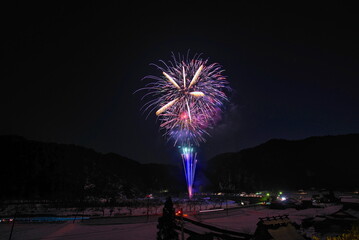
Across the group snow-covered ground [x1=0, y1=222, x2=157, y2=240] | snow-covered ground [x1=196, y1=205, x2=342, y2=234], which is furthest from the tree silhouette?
snow-covered ground [x1=196, y1=205, x2=342, y2=234]

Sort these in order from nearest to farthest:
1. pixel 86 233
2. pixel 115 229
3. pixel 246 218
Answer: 1. pixel 86 233
2. pixel 115 229
3. pixel 246 218

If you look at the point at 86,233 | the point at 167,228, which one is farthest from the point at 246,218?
the point at 86,233

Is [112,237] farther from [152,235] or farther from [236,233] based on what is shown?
[236,233]

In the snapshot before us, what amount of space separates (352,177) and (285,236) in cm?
19135

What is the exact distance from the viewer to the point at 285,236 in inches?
826

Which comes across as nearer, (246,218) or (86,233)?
(86,233)

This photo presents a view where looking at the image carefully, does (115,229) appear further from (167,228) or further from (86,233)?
(167,228)

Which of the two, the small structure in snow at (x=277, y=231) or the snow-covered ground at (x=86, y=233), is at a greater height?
the small structure in snow at (x=277, y=231)

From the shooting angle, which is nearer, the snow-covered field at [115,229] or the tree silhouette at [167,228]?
the tree silhouette at [167,228]

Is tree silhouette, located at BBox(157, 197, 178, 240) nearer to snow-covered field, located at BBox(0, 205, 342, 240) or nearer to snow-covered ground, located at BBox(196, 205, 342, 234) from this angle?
snow-covered field, located at BBox(0, 205, 342, 240)

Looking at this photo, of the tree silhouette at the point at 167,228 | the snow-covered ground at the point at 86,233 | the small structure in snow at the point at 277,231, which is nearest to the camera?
the small structure in snow at the point at 277,231

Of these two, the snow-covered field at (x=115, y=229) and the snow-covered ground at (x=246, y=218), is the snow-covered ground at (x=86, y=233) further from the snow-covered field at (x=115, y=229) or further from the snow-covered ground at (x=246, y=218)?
the snow-covered ground at (x=246, y=218)

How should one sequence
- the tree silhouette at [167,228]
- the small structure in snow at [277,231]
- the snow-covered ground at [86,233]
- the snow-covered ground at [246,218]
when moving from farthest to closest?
the snow-covered ground at [246,218] → the snow-covered ground at [86,233] → the tree silhouette at [167,228] → the small structure in snow at [277,231]

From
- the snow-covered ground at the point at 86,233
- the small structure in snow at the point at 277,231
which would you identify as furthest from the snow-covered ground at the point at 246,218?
the small structure in snow at the point at 277,231
